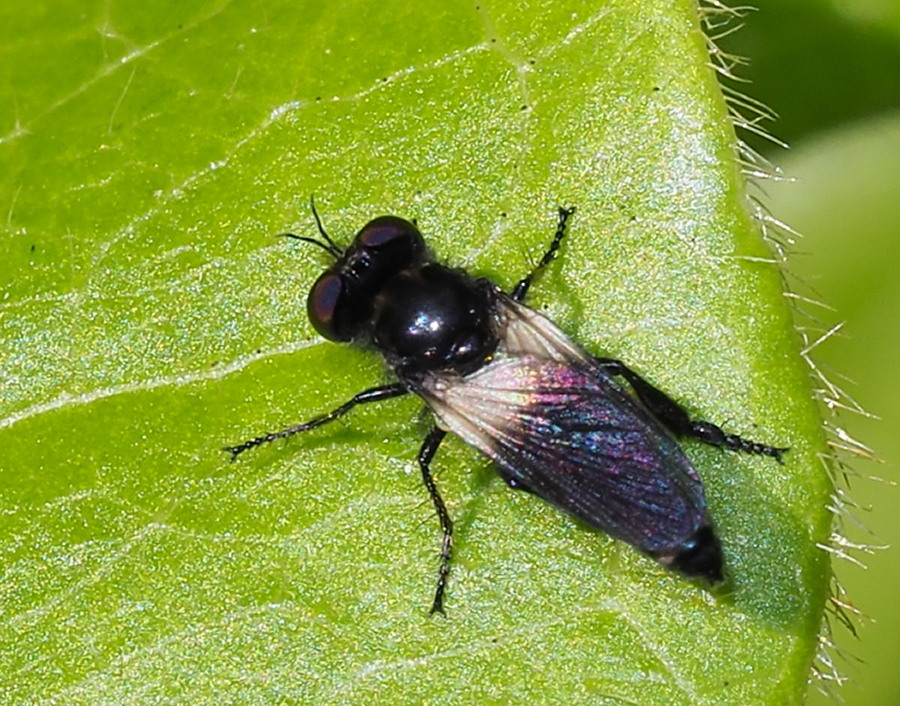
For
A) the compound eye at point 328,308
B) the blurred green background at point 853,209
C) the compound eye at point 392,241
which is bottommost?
the blurred green background at point 853,209

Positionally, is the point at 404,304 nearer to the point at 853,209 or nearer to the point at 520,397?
the point at 520,397

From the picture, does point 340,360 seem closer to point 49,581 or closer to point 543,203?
point 543,203

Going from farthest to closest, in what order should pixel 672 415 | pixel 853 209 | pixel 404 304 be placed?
pixel 853 209, pixel 404 304, pixel 672 415

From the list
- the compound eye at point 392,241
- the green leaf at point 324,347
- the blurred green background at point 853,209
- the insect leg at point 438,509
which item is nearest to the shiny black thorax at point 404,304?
the compound eye at point 392,241

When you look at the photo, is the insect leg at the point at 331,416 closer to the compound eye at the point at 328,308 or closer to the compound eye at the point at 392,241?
the compound eye at the point at 328,308

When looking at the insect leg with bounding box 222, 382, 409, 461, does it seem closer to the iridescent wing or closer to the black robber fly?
the black robber fly

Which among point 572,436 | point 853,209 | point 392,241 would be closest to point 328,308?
point 392,241
